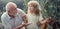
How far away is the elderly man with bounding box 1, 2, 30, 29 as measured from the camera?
2.04 meters

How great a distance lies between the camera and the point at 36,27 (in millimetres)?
2096

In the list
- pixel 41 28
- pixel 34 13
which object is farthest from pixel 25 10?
pixel 41 28

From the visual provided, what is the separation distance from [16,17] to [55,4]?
1.52 ft

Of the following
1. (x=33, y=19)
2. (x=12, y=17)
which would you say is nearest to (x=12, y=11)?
(x=12, y=17)

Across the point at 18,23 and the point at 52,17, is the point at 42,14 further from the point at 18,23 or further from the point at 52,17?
the point at 18,23

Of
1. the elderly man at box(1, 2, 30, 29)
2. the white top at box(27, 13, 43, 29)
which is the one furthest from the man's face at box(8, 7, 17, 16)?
the white top at box(27, 13, 43, 29)

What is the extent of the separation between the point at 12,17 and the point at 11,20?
0.11ft

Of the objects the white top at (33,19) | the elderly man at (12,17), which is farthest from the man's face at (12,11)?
the white top at (33,19)

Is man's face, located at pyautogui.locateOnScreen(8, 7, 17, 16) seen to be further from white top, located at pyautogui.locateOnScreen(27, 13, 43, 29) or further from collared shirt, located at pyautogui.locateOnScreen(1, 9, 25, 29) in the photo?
white top, located at pyautogui.locateOnScreen(27, 13, 43, 29)

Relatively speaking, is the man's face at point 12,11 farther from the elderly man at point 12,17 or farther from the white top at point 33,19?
the white top at point 33,19

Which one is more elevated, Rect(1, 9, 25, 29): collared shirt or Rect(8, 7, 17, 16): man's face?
Rect(8, 7, 17, 16): man's face

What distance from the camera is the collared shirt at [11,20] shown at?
2.04 m

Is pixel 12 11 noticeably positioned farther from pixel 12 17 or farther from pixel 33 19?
pixel 33 19

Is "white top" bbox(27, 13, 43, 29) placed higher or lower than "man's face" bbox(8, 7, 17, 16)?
lower
